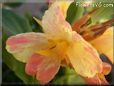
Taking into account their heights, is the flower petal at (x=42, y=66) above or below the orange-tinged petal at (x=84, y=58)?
below

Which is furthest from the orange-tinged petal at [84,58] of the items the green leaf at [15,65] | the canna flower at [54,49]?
the green leaf at [15,65]

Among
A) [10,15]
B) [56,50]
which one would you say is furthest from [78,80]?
[56,50]

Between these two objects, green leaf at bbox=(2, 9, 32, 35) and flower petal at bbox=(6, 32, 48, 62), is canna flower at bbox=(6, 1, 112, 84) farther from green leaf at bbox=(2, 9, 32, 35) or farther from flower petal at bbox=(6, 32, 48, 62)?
green leaf at bbox=(2, 9, 32, 35)

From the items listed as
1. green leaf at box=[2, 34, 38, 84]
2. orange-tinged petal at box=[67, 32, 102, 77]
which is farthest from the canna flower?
green leaf at box=[2, 34, 38, 84]

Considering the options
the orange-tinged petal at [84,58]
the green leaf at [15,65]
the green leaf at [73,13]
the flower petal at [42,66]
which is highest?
the green leaf at [73,13]

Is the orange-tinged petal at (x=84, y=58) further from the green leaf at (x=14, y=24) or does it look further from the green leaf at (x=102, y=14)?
the green leaf at (x=14, y=24)

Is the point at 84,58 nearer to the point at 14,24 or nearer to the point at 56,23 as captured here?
the point at 56,23
